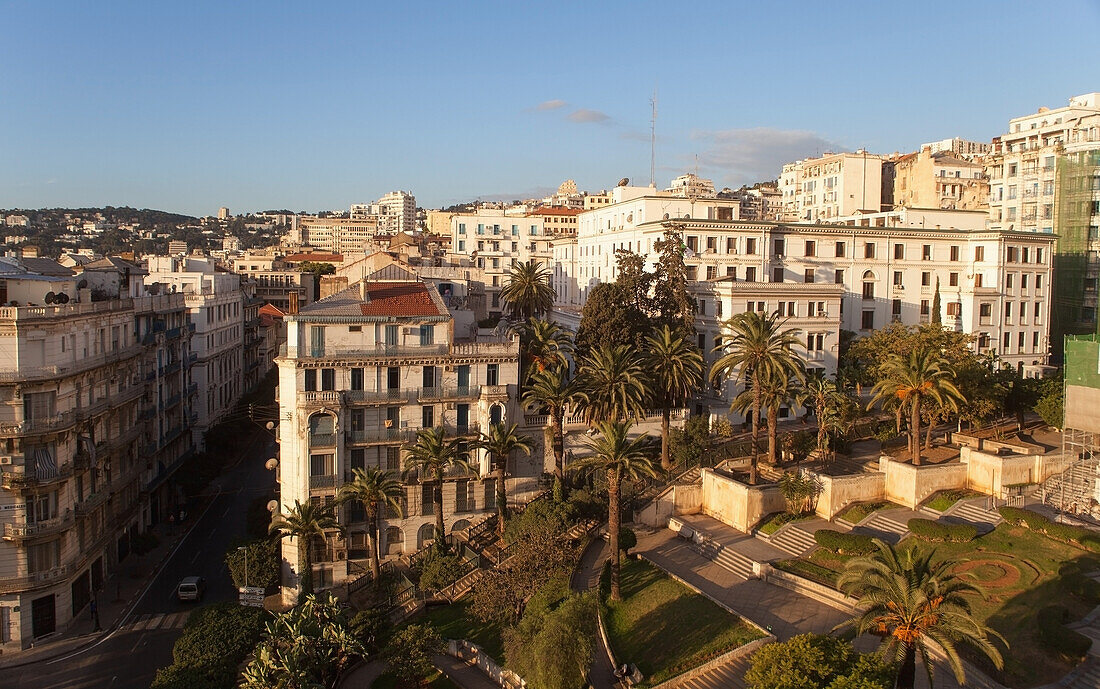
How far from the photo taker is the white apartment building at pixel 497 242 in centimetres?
10262

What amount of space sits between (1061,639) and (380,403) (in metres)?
34.0

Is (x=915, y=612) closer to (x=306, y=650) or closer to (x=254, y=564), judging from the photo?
(x=306, y=650)

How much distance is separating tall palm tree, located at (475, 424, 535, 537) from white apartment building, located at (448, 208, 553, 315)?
2046 inches

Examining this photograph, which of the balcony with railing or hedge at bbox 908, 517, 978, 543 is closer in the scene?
hedge at bbox 908, 517, 978, 543

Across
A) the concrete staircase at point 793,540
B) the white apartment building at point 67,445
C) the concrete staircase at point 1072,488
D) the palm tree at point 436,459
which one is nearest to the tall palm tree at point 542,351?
the palm tree at point 436,459

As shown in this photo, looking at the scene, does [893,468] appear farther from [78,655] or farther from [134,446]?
[134,446]

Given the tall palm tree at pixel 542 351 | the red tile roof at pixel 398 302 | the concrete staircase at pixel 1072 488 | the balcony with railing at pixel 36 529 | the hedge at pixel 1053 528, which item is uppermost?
the red tile roof at pixel 398 302

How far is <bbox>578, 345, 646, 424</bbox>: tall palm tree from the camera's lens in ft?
150

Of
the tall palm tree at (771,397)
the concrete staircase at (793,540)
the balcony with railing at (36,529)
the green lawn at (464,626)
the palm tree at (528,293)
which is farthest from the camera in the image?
the palm tree at (528,293)

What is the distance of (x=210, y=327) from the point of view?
74188mm

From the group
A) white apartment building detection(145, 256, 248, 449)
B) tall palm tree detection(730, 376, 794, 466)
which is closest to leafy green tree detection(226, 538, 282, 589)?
tall palm tree detection(730, 376, 794, 466)

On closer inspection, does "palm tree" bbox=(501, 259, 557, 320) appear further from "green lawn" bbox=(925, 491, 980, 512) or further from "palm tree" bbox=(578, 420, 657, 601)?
"green lawn" bbox=(925, 491, 980, 512)

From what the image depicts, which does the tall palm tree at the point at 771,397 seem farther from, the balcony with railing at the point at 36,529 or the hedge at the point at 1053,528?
the balcony with railing at the point at 36,529

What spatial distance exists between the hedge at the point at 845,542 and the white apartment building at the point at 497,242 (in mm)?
64726
